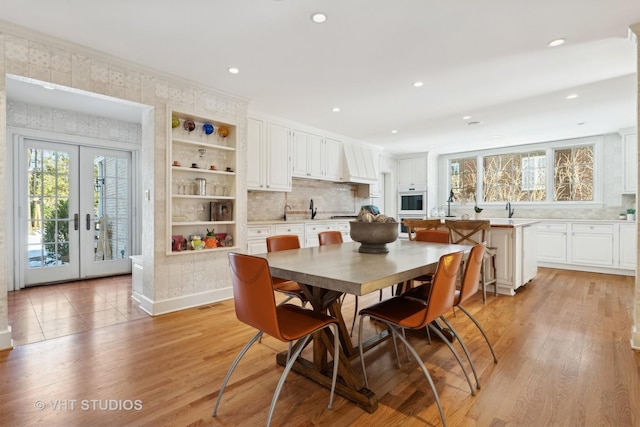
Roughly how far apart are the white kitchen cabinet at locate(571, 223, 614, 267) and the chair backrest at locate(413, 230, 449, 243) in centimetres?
390

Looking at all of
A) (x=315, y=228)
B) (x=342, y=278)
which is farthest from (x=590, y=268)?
(x=342, y=278)

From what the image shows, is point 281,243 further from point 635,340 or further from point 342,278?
point 635,340

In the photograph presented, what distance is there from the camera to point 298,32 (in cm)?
249

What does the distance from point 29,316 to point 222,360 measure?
2.35 meters

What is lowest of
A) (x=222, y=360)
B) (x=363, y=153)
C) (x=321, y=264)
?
(x=222, y=360)

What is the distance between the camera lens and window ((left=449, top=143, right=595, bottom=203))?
6008 mm

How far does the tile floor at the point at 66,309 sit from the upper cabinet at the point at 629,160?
7248mm

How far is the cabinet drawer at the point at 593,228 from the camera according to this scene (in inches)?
204

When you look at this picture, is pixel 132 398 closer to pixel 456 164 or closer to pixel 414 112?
pixel 414 112

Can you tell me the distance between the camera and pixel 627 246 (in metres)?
4.98

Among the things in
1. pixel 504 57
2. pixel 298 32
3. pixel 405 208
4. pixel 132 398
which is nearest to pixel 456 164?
pixel 405 208

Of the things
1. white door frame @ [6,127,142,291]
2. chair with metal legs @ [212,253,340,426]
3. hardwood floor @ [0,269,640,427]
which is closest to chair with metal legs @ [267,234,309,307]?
hardwood floor @ [0,269,640,427]

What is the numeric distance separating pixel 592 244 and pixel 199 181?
617 centimetres

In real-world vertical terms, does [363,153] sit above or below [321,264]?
above
